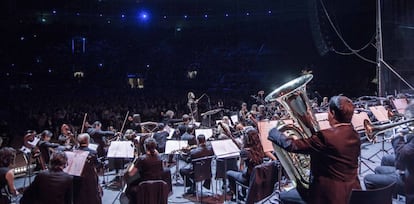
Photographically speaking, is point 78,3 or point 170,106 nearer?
point 170,106

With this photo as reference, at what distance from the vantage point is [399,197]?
622cm

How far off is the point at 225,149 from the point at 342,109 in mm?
3335

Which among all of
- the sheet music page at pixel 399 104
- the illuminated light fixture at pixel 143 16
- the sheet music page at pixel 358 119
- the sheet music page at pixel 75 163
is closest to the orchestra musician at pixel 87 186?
the sheet music page at pixel 75 163

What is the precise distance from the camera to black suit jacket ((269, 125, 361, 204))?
3.10m

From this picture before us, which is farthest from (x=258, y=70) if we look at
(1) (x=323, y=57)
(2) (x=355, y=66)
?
(2) (x=355, y=66)

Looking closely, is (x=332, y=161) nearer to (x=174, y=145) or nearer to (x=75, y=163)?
(x=75, y=163)

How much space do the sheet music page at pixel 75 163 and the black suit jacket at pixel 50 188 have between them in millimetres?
413

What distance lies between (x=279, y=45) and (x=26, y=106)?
1624 centimetres

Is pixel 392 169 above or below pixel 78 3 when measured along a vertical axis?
below

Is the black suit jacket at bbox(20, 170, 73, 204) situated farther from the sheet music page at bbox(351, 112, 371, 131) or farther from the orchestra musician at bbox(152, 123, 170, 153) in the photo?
the sheet music page at bbox(351, 112, 371, 131)

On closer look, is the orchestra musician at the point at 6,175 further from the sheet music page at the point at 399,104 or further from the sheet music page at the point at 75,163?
the sheet music page at the point at 399,104

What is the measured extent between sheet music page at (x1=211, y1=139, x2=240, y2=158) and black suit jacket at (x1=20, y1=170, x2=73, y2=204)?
237cm

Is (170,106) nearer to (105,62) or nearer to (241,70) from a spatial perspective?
(241,70)

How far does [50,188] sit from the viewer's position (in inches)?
181
